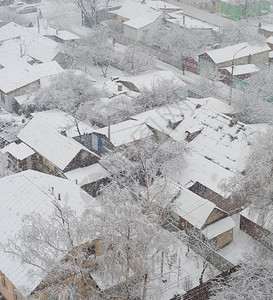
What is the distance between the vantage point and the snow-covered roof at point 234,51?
2032 inches

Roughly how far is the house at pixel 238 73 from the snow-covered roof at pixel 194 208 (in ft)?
68.2

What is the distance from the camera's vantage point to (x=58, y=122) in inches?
1548

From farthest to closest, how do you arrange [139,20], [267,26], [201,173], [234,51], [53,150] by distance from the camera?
[267,26], [139,20], [234,51], [53,150], [201,173]

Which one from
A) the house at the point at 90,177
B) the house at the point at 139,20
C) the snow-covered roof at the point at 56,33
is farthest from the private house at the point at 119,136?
the house at the point at 139,20

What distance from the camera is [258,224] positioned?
28.4m

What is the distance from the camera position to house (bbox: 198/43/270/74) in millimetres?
51500

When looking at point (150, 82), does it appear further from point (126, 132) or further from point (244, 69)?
point (126, 132)

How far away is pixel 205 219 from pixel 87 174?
8397mm

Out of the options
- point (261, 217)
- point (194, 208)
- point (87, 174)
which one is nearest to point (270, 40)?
point (87, 174)

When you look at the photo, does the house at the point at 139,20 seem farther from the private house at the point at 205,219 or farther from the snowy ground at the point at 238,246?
the snowy ground at the point at 238,246

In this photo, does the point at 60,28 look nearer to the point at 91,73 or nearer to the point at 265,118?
the point at 91,73

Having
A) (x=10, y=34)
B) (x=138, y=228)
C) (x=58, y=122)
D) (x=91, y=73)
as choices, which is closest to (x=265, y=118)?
(x=58, y=122)

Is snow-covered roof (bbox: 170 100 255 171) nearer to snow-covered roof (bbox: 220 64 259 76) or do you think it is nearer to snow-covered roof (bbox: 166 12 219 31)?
snow-covered roof (bbox: 220 64 259 76)

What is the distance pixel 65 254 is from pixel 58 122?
66.6 ft
